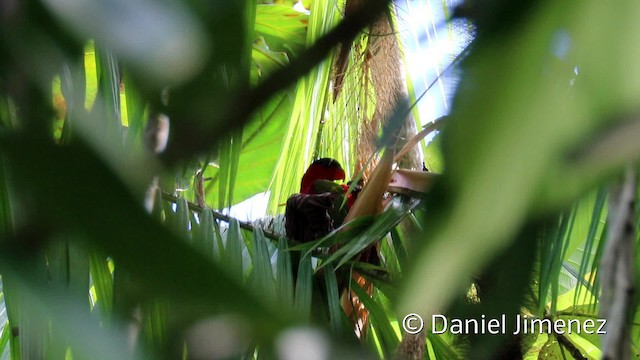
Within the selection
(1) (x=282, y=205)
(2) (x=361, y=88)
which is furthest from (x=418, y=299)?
(1) (x=282, y=205)

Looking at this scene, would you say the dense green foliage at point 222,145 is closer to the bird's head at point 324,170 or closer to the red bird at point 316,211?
the red bird at point 316,211

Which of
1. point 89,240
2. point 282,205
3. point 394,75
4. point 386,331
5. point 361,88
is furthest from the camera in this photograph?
point 282,205

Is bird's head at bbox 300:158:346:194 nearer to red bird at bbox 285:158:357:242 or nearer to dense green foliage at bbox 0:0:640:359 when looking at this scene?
red bird at bbox 285:158:357:242

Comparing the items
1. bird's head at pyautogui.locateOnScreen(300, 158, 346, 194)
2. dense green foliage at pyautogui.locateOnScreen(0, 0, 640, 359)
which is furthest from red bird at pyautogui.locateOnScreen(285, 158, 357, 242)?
dense green foliage at pyautogui.locateOnScreen(0, 0, 640, 359)

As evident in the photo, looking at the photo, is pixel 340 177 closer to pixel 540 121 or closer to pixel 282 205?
pixel 282 205

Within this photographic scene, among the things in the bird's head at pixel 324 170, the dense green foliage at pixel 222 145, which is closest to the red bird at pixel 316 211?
the bird's head at pixel 324 170

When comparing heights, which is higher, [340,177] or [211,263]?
[211,263]

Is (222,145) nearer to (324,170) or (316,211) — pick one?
(316,211)

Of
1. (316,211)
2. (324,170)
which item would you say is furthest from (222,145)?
(324,170)

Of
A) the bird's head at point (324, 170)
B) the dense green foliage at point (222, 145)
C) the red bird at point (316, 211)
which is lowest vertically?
the red bird at point (316, 211)

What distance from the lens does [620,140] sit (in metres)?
0.18

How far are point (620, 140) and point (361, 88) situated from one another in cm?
133

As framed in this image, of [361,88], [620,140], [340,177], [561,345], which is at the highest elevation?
[620,140]

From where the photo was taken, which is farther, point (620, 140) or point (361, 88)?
point (361, 88)
